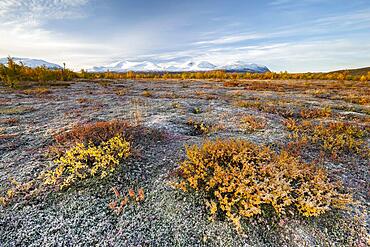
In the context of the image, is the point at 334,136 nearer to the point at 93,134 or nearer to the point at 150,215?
the point at 150,215

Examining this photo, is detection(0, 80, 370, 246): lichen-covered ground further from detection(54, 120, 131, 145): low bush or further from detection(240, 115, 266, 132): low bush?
detection(240, 115, 266, 132): low bush

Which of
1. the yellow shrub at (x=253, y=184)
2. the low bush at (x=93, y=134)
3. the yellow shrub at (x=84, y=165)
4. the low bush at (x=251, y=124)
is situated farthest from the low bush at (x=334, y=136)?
the low bush at (x=93, y=134)

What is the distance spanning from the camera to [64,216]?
12.3ft

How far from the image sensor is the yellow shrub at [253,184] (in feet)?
11.9

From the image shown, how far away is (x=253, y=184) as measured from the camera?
3906 mm

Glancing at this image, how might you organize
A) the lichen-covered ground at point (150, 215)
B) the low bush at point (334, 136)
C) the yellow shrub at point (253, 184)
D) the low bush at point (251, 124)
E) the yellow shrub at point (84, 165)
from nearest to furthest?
the lichen-covered ground at point (150, 215)
the yellow shrub at point (253, 184)
the yellow shrub at point (84, 165)
the low bush at point (334, 136)
the low bush at point (251, 124)

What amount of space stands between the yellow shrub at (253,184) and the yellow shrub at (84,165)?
5.14 feet

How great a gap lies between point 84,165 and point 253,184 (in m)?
3.51

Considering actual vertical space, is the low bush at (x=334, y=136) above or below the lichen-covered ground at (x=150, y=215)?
above

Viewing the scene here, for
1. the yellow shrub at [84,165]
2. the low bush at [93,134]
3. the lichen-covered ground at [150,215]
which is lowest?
the lichen-covered ground at [150,215]

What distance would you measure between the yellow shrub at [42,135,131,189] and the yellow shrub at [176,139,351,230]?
1.57 metres

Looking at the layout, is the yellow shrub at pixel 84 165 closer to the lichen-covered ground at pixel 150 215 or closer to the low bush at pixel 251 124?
the lichen-covered ground at pixel 150 215

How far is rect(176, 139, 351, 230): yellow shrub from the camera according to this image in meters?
3.62

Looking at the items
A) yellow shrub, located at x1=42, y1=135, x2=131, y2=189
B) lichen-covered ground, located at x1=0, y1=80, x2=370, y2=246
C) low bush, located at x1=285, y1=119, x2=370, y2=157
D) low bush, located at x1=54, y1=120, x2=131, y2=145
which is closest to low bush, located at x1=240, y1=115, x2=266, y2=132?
low bush, located at x1=285, y1=119, x2=370, y2=157
